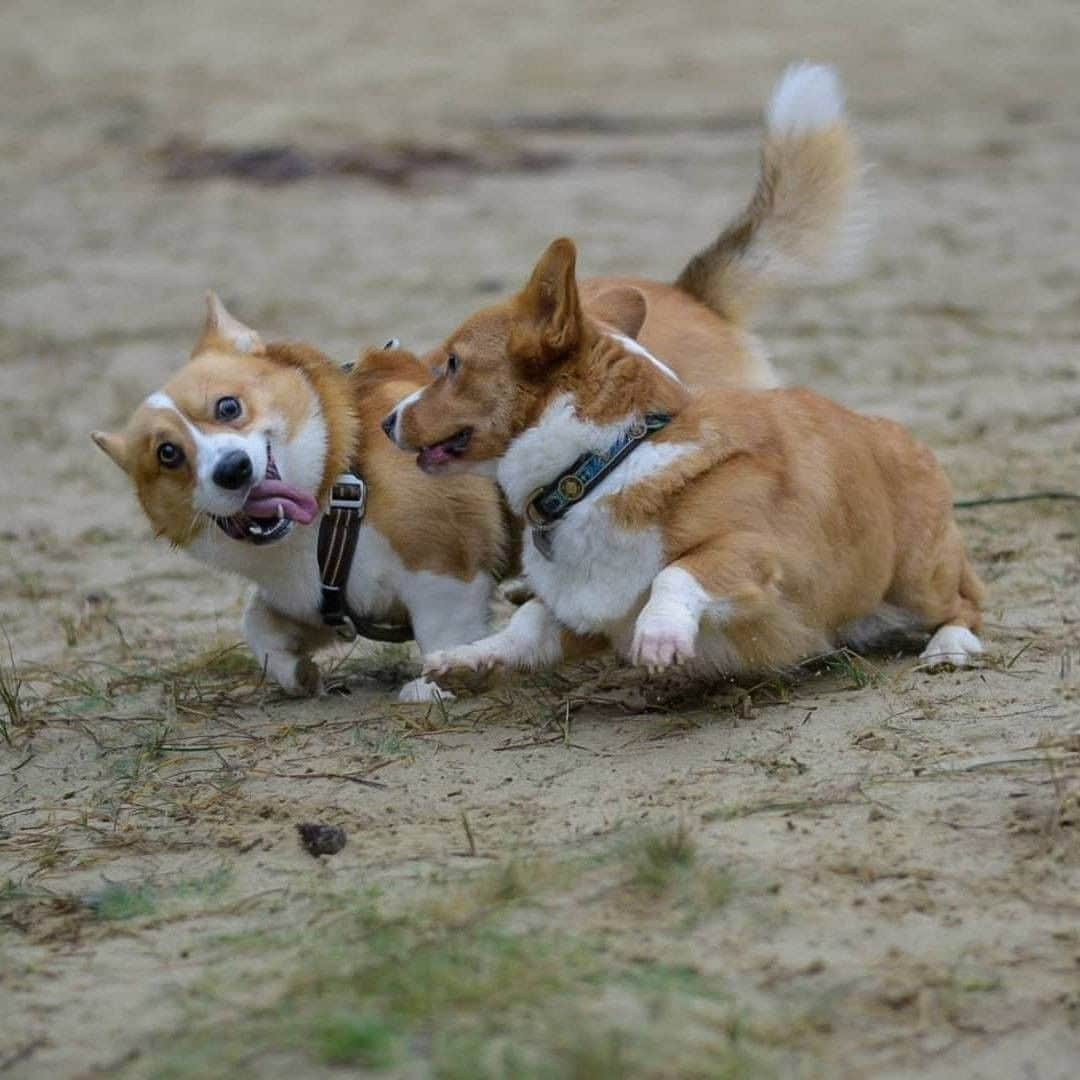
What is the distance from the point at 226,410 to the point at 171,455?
0.55 feet

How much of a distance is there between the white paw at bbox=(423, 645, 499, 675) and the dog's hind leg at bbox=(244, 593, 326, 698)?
1.65 ft

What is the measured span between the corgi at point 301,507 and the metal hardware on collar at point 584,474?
0.54 meters

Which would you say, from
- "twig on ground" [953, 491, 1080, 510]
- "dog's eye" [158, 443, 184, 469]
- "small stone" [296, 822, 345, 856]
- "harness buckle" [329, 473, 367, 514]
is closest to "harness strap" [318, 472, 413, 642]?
"harness buckle" [329, 473, 367, 514]

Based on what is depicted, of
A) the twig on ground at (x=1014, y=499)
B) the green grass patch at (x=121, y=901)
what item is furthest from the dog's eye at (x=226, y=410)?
the twig on ground at (x=1014, y=499)

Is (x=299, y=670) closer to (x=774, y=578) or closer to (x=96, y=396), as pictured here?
(x=774, y=578)

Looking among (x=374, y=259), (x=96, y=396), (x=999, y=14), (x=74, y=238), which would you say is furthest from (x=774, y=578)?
(x=999, y=14)

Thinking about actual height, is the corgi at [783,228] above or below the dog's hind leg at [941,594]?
above

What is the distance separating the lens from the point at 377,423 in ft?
14.4

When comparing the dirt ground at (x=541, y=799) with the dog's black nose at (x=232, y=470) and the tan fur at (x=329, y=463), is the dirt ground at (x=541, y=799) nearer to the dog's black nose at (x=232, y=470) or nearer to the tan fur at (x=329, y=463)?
the tan fur at (x=329, y=463)

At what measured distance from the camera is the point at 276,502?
13.5 feet

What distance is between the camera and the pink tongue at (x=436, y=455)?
3.88 meters

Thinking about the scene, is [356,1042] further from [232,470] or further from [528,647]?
[232,470]

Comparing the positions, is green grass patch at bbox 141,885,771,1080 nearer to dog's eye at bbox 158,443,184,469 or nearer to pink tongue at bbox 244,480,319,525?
pink tongue at bbox 244,480,319,525

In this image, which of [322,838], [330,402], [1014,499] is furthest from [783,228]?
[322,838]
